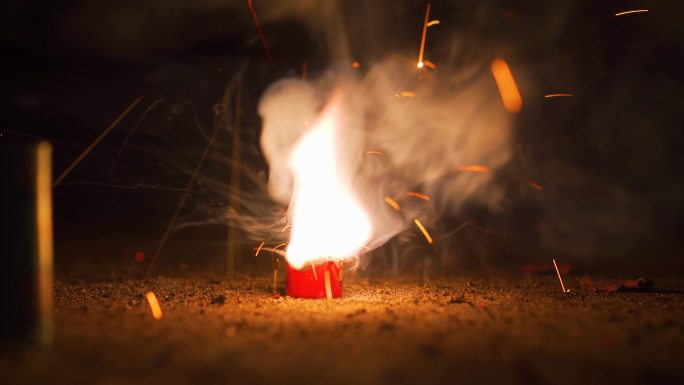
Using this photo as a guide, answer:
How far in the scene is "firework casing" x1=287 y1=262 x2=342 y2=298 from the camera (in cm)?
546

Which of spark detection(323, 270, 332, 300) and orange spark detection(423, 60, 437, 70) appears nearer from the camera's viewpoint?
spark detection(323, 270, 332, 300)

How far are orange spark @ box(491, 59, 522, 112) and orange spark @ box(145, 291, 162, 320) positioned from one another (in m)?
6.01

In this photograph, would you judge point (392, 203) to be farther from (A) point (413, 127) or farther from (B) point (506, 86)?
(B) point (506, 86)

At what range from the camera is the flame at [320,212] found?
574 centimetres

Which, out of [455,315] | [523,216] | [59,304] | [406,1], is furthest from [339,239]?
[523,216]

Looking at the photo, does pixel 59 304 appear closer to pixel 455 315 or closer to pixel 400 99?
pixel 455 315

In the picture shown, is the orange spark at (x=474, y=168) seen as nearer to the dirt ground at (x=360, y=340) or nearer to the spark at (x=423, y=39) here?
the spark at (x=423, y=39)

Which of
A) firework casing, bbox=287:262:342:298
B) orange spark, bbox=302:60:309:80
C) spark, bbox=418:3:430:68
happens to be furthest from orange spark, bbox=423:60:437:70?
firework casing, bbox=287:262:342:298

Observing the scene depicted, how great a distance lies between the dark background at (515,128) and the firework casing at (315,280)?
2.90 m

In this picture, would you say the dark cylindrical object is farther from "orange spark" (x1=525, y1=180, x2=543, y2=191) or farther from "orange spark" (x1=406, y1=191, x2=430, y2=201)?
"orange spark" (x1=525, y1=180, x2=543, y2=191)

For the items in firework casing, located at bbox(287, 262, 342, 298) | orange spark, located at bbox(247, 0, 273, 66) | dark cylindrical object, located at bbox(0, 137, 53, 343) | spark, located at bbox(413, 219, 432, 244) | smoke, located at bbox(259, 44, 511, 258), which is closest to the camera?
dark cylindrical object, located at bbox(0, 137, 53, 343)

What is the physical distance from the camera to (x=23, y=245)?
146 inches

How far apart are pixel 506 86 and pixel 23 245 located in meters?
7.33

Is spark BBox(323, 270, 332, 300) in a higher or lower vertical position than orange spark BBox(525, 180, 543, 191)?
lower
